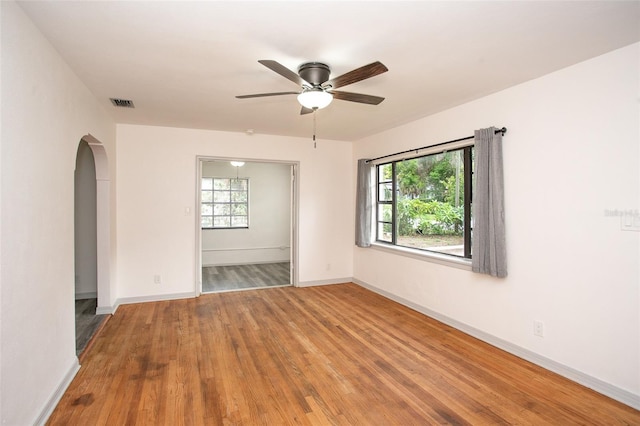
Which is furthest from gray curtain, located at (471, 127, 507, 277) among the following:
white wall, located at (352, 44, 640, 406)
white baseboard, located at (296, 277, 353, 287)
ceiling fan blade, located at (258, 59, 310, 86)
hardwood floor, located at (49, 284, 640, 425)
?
white baseboard, located at (296, 277, 353, 287)

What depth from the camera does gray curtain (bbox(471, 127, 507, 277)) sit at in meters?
3.15

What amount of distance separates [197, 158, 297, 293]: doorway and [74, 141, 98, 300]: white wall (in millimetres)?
2425

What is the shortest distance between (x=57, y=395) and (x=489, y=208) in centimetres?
389

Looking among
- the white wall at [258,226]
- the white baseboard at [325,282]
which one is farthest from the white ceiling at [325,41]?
the white wall at [258,226]

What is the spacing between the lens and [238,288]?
17.9 ft

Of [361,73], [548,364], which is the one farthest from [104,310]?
[548,364]

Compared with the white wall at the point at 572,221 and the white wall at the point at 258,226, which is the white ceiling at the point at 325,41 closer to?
the white wall at the point at 572,221

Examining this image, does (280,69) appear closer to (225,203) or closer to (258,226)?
(225,203)

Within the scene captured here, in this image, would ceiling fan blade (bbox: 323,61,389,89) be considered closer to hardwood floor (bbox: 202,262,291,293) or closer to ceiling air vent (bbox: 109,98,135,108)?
ceiling air vent (bbox: 109,98,135,108)

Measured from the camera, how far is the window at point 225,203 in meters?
7.54

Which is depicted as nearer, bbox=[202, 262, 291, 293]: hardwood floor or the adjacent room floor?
the adjacent room floor

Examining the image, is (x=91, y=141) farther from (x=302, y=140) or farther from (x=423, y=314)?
(x=423, y=314)

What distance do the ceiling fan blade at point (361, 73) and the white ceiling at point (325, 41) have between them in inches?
8.6

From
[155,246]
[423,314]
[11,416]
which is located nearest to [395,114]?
[423,314]
